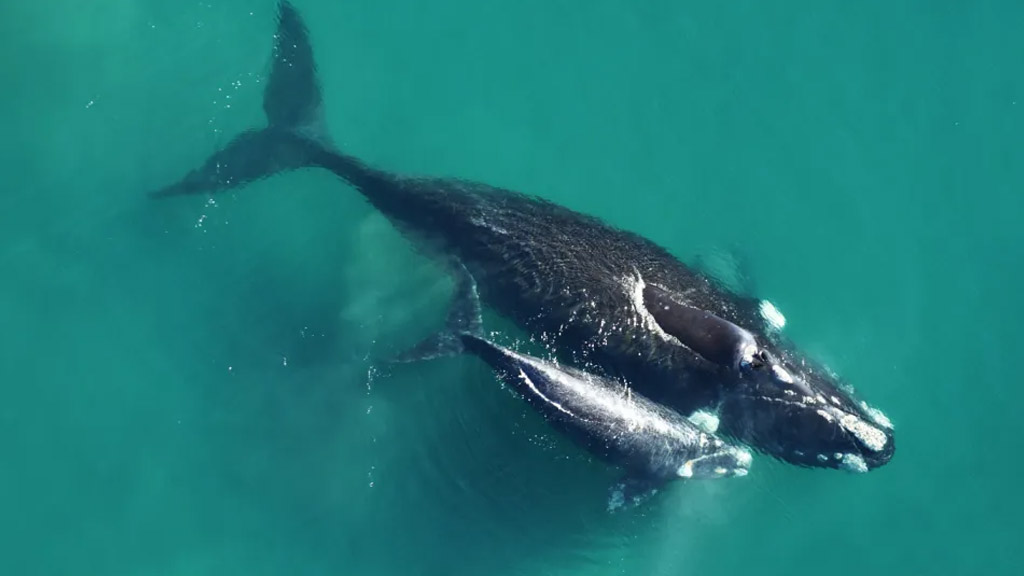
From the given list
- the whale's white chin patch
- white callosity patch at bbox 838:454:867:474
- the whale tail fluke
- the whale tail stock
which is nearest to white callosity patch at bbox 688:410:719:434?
the whale's white chin patch

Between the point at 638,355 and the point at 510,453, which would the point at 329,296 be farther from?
the point at 638,355

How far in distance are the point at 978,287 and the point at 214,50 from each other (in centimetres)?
1969

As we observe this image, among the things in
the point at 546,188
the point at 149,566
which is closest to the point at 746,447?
the point at 546,188

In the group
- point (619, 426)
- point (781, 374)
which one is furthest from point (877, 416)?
point (619, 426)

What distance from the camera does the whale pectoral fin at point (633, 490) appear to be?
56.9 ft

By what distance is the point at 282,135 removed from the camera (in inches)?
813

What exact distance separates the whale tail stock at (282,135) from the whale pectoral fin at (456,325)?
407 centimetres

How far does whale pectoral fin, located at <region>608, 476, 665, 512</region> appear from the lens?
17328 mm

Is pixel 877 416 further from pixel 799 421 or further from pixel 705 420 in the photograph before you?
pixel 705 420

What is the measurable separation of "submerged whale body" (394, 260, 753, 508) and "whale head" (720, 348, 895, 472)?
27.6 inches

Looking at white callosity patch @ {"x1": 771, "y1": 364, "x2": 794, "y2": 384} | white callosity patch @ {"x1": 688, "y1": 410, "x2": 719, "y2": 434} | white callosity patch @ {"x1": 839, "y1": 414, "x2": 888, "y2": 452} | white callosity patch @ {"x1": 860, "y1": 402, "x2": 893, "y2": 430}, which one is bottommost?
white callosity patch @ {"x1": 688, "y1": 410, "x2": 719, "y2": 434}

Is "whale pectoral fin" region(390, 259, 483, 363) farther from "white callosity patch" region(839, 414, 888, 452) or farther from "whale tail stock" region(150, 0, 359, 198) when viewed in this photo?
"white callosity patch" region(839, 414, 888, 452)

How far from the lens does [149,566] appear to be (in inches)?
721

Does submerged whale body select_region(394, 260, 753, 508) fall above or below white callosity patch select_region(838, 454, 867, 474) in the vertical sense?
below
